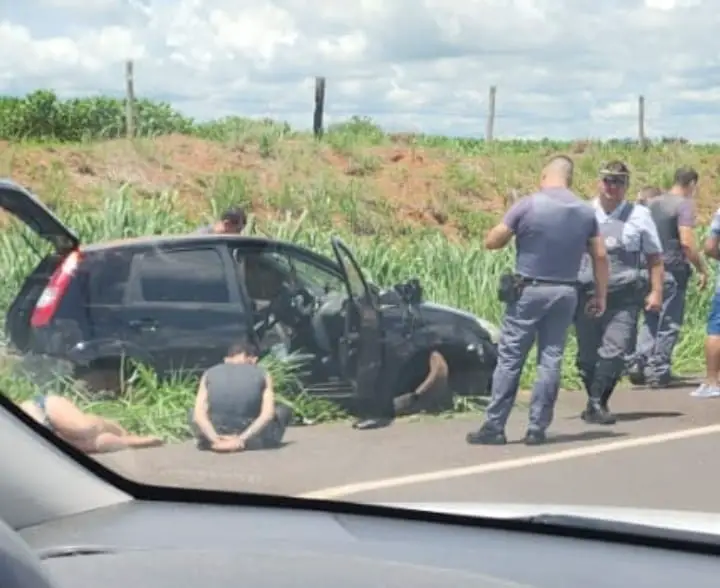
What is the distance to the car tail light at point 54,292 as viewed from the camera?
3242mm

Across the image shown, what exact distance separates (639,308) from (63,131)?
4.61 feet

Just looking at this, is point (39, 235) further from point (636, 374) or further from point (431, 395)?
point (636, 374)

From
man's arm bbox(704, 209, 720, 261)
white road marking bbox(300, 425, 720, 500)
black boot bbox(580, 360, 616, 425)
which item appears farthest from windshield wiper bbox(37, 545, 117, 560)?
man's arm bbox(704, 209, 720, 261)

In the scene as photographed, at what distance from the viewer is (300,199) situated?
324 centimetres

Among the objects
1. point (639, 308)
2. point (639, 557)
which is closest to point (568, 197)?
point (639, 308)

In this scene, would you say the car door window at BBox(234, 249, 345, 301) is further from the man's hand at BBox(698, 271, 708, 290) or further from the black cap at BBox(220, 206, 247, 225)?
the man's hand at BBox(698, 271, 708, 290)

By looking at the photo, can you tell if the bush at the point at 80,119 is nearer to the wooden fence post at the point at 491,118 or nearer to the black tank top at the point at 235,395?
the black tank top at the point at 235,395

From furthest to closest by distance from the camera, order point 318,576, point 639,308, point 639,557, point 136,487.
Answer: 1. point 639,308
2. point 136,487
3. point 639,557
4. point 318,576

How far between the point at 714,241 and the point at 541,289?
0.43m

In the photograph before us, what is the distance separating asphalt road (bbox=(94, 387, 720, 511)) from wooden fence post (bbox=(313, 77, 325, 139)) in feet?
2.26

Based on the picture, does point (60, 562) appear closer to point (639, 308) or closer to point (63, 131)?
point (63, 131)

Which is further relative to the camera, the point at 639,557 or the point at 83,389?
the point at 83,389

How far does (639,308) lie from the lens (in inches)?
127

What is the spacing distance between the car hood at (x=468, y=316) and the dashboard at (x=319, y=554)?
2.26 feet
